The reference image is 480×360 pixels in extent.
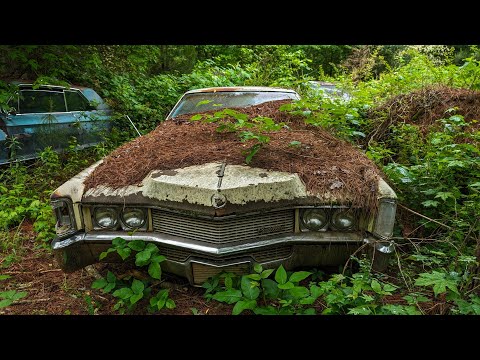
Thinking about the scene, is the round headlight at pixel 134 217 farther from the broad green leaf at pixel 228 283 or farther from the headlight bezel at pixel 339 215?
the headlight bezel at pixel 339 215

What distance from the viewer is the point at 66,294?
9.23ft

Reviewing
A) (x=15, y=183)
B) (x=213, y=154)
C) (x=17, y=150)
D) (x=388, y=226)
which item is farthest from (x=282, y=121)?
(x=17, y=150)

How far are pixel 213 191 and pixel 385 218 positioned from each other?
1.25 metres

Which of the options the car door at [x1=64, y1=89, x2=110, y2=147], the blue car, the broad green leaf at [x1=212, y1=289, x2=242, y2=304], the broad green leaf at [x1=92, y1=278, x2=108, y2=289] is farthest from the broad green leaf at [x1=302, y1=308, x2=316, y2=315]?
the car door at [x1=64, y1=89, x2=110, y2=147]

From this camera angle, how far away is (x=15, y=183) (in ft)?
15.8

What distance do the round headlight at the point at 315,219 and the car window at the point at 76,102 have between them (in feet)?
18.8

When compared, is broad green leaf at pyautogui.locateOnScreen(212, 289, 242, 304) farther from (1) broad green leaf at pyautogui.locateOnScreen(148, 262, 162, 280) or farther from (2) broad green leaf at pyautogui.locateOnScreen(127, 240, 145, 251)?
(2) broad green leaf at pyautogui.locateOnScreen(127, 240, 145, 251)

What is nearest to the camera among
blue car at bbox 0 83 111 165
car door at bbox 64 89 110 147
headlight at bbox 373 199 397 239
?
headlight at bbox 373 199 397 239

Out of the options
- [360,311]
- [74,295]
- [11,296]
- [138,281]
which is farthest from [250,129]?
[11,296]

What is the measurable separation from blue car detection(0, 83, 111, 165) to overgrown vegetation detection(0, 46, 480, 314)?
26 cm

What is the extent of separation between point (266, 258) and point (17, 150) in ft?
15.6

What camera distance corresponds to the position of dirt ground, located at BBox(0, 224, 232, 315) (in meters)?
2.53

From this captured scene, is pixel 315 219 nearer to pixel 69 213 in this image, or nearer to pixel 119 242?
pixel 119 242

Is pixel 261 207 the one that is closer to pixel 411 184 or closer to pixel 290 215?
pixel 290 215
